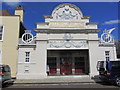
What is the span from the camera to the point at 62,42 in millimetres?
15219

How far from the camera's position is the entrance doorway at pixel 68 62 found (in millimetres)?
16312

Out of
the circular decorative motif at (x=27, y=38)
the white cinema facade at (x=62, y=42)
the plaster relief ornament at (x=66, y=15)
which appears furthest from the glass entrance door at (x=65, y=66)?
the plaster relief ornament at (x=66, y=15)

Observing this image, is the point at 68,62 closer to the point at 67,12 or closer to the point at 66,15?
the point at 66,15

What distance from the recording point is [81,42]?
15336mm

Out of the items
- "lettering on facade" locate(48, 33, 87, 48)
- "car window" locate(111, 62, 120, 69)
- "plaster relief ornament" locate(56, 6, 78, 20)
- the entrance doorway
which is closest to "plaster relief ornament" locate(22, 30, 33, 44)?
"lettering on facade" locate(48, 33, 87, 48)

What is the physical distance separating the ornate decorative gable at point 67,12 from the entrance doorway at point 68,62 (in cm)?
391

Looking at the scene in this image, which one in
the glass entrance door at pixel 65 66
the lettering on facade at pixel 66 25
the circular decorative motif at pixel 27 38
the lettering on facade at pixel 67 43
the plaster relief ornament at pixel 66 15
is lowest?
the glass entrance door at pixel 65 66

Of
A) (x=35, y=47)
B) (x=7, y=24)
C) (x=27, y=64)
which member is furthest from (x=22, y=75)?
(x=7, y=24)

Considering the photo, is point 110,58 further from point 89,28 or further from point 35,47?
point 35,47

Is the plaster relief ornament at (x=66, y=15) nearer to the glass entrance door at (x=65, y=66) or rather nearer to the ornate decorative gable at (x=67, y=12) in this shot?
the ornate decorative gable at (x=67, y=12)

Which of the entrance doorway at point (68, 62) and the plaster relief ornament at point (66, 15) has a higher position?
the plaster relief ornament at point (66, 15)

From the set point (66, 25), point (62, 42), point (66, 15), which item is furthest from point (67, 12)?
point (62, 42)

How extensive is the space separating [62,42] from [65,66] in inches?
119

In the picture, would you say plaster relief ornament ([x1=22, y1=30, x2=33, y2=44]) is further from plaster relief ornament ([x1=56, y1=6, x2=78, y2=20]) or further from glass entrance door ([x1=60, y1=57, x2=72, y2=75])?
glass entrance door ([x1=60, y1=57, x2=72, y2=75])
